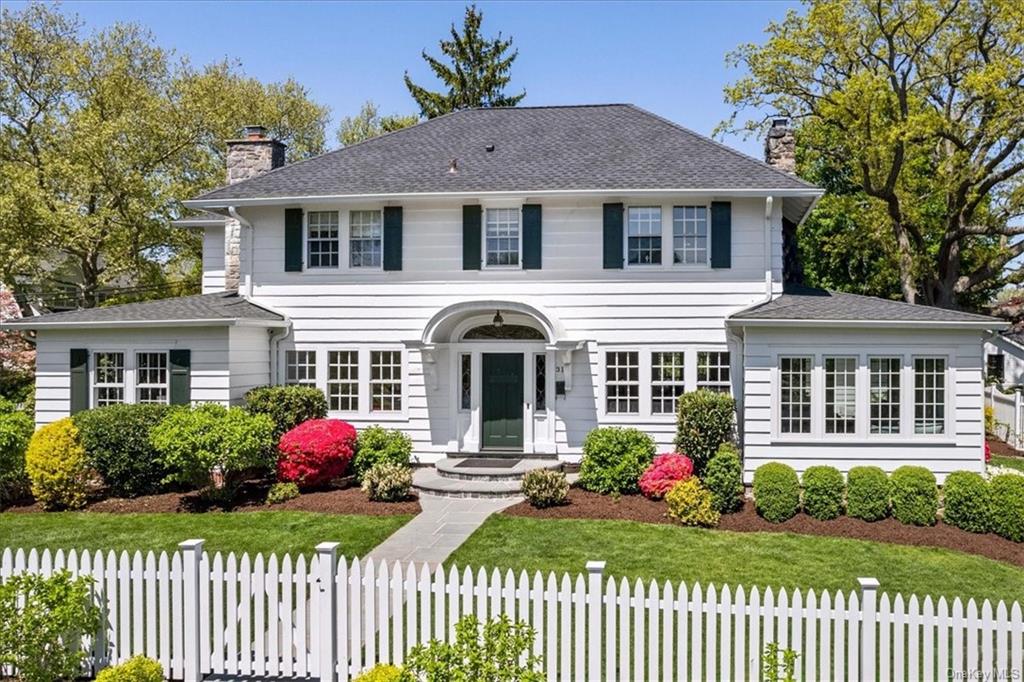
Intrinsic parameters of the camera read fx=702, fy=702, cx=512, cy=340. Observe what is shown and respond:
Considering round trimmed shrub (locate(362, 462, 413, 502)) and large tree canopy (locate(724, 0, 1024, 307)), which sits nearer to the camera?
round trimmed shrub (locate(362, 462, 413, 502))

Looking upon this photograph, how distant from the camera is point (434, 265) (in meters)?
15.2

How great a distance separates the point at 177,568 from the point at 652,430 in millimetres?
10126

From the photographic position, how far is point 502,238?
49.7 feet

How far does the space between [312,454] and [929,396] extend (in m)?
11.5

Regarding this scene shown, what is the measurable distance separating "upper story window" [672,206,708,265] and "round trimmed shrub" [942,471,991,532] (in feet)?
20.0

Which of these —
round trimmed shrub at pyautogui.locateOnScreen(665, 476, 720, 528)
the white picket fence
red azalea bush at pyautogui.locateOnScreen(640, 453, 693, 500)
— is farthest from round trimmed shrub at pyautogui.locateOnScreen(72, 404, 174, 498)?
round trimmed shrub at pyautogui.locateOnScreen(665, 476, 720, 528)

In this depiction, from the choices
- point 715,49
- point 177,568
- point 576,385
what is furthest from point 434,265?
point 715,49

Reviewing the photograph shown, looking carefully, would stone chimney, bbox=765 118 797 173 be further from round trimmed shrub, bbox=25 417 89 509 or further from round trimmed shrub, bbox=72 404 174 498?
round trimmed shrub, bbox=25 417 89 509

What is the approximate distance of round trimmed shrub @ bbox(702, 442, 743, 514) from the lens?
11.7m

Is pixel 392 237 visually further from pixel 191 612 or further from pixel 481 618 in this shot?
pixel 481 618

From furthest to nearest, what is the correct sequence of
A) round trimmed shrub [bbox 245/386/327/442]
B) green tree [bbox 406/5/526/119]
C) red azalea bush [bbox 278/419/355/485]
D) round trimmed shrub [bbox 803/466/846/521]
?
green tree [bbox 406/5/526/119]
round trimmed shrub [bbox 245/386/327/442]
red azalea bush [bbox 278/419/355/485]
round trimmed shrub [bbox 803/466/846/521]

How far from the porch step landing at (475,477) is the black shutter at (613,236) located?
172 inches

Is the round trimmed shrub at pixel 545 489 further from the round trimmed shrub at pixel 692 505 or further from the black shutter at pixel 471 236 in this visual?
the black shutter at pixel 471 236

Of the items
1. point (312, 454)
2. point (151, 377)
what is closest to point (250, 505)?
point (312, 454)
